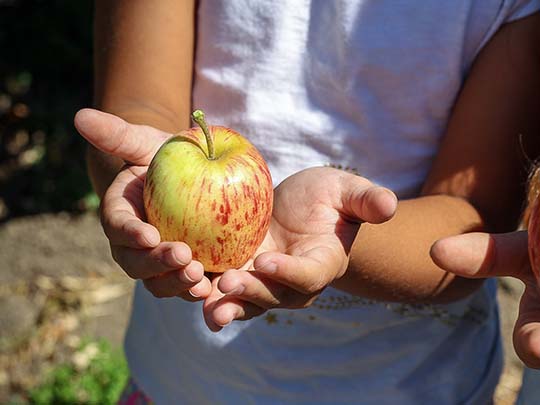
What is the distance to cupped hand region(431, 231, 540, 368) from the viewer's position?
1302mm

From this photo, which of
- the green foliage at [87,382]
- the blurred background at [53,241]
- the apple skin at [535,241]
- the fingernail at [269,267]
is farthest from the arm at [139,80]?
the blurred background at [53,241]

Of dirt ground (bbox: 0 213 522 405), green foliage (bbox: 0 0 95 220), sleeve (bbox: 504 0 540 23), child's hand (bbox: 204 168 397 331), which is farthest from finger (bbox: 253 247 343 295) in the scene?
green foliage (bbox: 0 0 95 220)

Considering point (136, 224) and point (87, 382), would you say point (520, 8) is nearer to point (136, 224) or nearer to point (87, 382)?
point (136, 224)

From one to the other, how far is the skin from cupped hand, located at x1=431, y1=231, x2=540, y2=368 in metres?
0.13

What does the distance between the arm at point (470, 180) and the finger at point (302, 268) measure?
19cm

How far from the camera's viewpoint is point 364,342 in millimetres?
1770

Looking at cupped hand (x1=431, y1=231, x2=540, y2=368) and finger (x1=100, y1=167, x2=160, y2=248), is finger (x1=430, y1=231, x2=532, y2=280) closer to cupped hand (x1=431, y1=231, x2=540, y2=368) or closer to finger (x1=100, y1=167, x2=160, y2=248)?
cupped hand (x1=431, y1=231, x2=540, y2=368)

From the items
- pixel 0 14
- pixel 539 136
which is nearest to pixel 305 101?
pixel 539 136

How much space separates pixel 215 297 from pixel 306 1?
2.25 feet

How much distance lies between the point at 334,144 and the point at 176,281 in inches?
22.3

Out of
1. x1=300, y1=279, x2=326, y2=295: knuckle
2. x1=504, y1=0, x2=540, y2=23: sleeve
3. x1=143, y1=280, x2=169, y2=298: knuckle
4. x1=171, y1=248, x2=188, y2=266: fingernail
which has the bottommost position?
x1=143, y1=280, x2=169, y2=298: knuckle

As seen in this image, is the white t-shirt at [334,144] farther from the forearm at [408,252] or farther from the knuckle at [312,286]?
the knuckle at [312,286]

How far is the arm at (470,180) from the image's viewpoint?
158 centimetres

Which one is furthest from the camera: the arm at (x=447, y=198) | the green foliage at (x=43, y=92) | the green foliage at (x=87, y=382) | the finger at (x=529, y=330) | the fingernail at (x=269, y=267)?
the green foliage at (x=43, y=92)
